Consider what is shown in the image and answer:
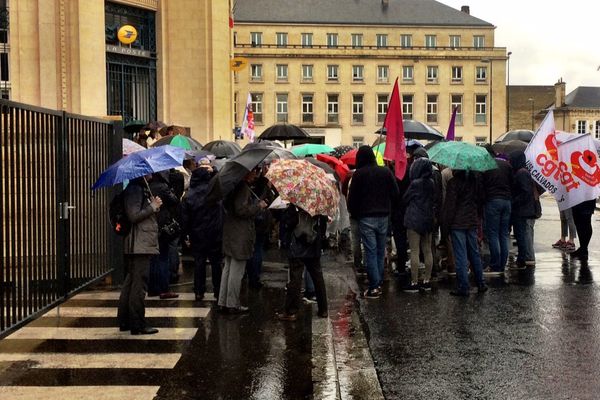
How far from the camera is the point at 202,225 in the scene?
34.0 feet

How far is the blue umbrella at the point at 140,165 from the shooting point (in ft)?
26.2

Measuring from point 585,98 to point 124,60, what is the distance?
91845mm

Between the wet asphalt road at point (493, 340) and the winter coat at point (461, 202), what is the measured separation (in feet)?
3.40

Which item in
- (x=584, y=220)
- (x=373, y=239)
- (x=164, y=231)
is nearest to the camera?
(x=164, y=231)

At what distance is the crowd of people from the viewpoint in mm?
8586

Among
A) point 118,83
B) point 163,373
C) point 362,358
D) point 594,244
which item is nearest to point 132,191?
point 163,373

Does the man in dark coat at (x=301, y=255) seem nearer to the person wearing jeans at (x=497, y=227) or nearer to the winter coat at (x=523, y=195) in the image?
the person wearing jeans at (x=497, y=227)

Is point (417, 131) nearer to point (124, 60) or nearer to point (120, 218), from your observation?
point (120, 218)

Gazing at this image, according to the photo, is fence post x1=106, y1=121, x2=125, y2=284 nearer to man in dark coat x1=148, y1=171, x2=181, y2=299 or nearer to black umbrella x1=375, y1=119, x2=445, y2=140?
man in dark coat x1=148, y1=171, x2=181, y2=299

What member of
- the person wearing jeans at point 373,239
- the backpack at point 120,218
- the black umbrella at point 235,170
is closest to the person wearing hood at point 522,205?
the person wearing jeans at point 373,239

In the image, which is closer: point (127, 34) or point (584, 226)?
point (584, 226)

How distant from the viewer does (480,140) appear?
8094 cm

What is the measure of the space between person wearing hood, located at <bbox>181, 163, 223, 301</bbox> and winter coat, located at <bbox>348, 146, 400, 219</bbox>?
6.13 feet

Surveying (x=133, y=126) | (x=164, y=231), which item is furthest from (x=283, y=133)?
(x=164, y=231)
